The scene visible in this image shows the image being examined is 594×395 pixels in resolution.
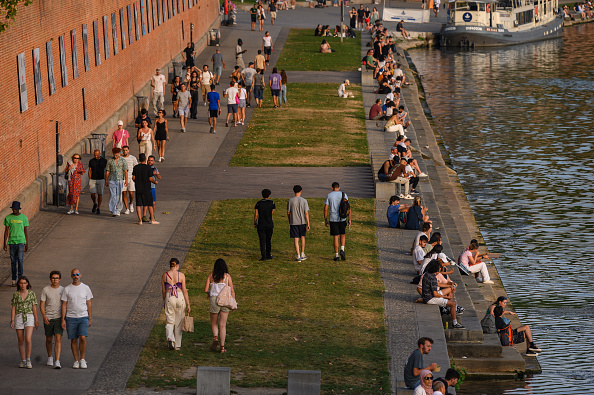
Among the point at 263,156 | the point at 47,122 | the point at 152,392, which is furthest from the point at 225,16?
the point at 152,392

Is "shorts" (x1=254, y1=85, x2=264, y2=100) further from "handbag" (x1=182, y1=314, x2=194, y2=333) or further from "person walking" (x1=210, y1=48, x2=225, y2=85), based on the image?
"handbag" (x1=182, y1=314, x2=194, y2=333)

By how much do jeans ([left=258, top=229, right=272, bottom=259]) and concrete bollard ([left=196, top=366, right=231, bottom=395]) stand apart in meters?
7.45

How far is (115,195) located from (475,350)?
10312mm

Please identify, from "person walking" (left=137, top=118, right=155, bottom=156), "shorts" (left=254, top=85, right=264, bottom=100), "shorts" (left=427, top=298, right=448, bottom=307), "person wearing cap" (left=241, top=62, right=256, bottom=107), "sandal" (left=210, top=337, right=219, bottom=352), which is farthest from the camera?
"shorts" (left=254, top=85, right=264, bottom=100)

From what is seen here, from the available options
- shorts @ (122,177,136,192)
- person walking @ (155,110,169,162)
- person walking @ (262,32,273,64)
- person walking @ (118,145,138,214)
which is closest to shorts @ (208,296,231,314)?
person walking @ (118,145,138,214)

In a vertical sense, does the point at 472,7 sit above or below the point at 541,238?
above

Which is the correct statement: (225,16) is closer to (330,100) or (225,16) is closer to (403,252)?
(330,100)

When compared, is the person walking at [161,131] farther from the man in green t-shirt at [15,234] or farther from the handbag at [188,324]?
the handbag at [188,324]

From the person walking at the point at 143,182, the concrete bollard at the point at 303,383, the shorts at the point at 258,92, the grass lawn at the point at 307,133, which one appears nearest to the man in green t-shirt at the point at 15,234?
the person walking at the point at 143,182

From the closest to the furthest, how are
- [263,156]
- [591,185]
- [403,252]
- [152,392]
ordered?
1. [152,392]
2. [403,252]
3. [263,156]
4. [591,185]

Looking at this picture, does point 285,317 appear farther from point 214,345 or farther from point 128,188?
point 128,188

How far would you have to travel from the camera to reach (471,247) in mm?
23453

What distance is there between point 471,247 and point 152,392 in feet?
35.0

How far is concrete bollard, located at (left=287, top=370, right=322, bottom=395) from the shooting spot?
45.3 feet
